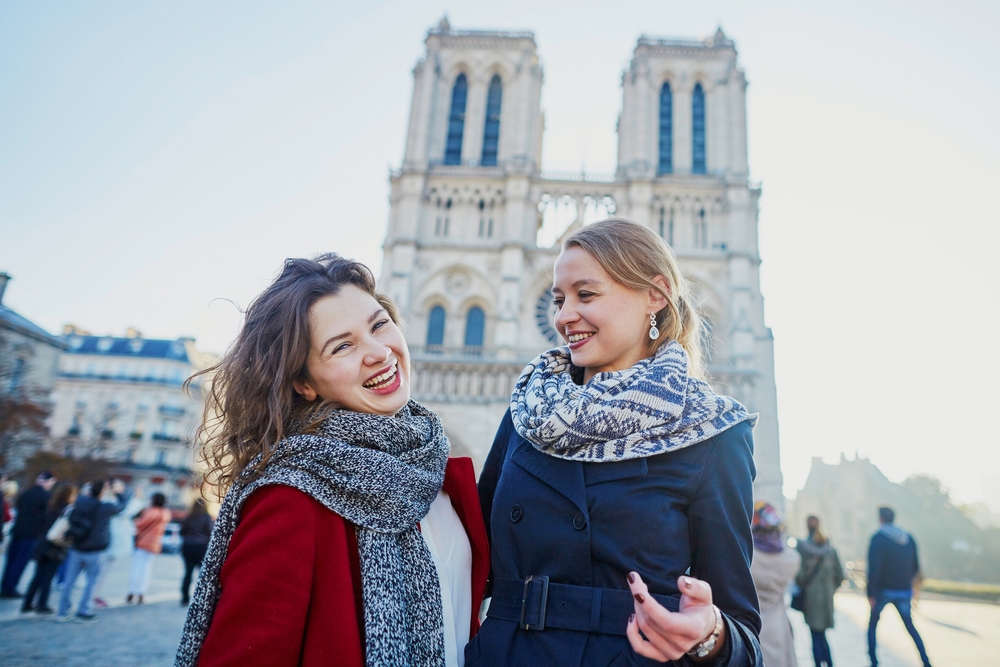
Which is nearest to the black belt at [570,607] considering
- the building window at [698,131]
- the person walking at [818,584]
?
Answer: the person walking at [818,584]

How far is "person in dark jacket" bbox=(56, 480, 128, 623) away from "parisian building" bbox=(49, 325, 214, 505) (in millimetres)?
27884

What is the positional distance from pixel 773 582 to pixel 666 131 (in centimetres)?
2290

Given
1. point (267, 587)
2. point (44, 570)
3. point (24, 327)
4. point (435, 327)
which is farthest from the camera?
point (435, 327)

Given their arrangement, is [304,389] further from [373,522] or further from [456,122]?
[456,122]

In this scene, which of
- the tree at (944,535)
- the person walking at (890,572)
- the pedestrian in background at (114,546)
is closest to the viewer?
the person walking at (890,572)

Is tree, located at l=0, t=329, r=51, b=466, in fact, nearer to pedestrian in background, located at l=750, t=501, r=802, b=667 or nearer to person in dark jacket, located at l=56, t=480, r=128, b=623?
person in dark jacket, located at l=56, t=480, r=128, b=623

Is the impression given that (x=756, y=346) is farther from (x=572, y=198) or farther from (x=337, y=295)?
(x=337, y=295)

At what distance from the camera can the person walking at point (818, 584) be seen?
20.0 ft

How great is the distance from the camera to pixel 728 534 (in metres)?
1.57

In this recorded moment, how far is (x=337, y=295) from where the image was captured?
2039mm

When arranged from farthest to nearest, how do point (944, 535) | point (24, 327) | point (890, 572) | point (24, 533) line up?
point (944, 535), point (24, 327), point (24, 533), point (890, 572)

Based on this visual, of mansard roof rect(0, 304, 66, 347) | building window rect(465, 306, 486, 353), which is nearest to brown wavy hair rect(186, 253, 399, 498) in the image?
building window rect(465, 306, 486, 353)

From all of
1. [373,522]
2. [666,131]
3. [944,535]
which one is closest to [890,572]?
[373,522]

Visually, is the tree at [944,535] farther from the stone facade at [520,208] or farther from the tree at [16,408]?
the tree at [16,408]
